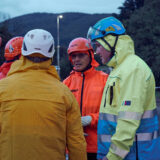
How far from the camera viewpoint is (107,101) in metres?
2.89

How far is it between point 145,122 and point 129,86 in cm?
37

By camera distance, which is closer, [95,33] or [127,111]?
[127,111]

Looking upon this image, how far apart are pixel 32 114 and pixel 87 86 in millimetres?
1701

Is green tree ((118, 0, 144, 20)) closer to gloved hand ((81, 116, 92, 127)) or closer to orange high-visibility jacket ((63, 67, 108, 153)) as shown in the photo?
orange high-visibility jacket ((63, 67, 108, 153))

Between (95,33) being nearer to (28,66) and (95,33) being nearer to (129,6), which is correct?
(28,66)

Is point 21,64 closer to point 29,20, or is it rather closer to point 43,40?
point 43,40

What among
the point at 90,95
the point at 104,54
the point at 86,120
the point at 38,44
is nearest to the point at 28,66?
the point at 38,44

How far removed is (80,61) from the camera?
14.2 feet

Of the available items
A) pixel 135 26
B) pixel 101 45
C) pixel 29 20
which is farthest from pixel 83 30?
pixel 101 45

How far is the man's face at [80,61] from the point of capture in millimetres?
4266

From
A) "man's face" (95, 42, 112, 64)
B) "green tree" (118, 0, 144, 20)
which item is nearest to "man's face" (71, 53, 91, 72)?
"man's face" (95, 42, 112, 64)

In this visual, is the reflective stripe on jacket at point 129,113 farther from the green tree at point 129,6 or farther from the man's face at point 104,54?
the green tree at point 129,6

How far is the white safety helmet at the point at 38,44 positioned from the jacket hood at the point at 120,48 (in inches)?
25.4

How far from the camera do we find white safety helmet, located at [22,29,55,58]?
2.66 metres
